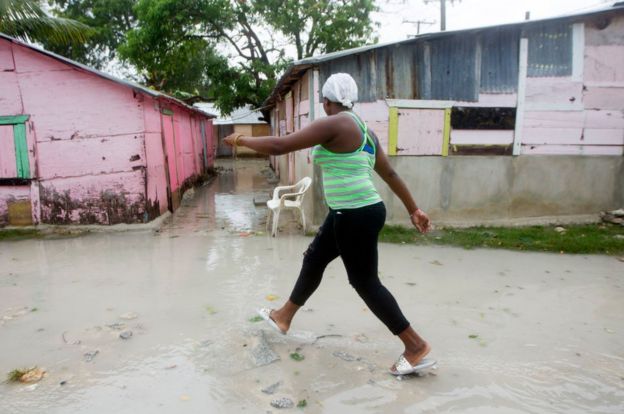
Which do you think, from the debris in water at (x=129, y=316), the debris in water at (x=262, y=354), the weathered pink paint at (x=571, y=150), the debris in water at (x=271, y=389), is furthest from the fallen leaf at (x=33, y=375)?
the weathered pink paint at (x=571, y=150)

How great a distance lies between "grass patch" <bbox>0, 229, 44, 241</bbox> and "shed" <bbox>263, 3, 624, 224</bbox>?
4.48m

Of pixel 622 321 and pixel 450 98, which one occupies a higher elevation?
pixel 450 98

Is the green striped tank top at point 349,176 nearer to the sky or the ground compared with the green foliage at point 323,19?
nearer to the ground

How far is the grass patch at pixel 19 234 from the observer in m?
7.29

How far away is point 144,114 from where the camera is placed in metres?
7.89

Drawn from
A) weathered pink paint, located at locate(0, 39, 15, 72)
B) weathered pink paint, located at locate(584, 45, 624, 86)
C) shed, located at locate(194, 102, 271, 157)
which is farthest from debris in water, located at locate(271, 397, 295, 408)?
shed, located at locate(194, 102, 271, 157)

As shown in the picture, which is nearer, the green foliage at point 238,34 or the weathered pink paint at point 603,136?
the weathered pink paint at point 603,136

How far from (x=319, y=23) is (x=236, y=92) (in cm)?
415

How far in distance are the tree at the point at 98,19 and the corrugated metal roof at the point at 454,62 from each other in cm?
1978

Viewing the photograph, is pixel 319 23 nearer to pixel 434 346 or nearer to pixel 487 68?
pixel 487 68

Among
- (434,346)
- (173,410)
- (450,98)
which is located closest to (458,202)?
(450,98)

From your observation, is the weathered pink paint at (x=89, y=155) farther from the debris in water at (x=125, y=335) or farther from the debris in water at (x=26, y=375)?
the debris in water at (x=26, y=375)

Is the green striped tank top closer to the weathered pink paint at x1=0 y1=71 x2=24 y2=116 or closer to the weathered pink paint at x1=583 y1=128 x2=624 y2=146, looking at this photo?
the weathered pink paint at x1=583 y1=128 x2=624 y2=146

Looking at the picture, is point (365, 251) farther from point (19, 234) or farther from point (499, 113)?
point (19, 234)
